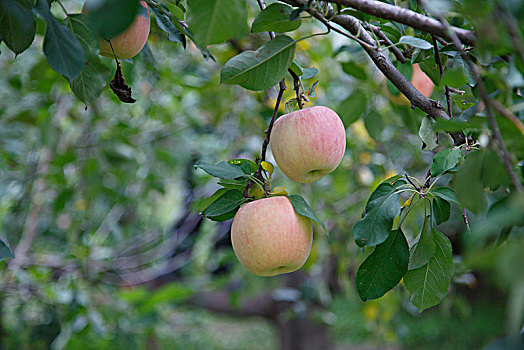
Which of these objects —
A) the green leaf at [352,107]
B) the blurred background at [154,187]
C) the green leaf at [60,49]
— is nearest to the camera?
the green leaf at [60,49]

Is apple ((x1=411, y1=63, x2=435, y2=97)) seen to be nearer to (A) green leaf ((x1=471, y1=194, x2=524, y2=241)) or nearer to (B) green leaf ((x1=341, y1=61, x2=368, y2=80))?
(B) green leaf ((x1=341, y1=61, x2=368, y2=80))

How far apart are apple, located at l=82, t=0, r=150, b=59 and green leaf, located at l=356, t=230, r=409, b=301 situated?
486 millimetres

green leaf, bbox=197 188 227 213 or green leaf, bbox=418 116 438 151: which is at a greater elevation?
green leaf, bbox=418 116 438 151

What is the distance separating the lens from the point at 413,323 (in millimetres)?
6551

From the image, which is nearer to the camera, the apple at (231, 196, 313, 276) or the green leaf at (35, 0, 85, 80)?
the green leaf at (35, 0, 85, 80)

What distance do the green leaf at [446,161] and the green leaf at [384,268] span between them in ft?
0.36

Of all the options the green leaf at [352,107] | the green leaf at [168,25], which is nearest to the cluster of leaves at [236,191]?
the green leaf at [168,25]

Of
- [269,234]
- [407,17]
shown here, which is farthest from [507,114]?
[269,234]

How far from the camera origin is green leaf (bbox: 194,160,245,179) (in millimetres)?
672

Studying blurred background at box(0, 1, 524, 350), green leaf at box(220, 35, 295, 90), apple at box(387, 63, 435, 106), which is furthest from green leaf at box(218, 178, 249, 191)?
apple at box(387, 63, 435, 106)

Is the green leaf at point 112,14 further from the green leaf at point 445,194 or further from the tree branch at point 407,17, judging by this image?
the green leaf at point 445,194

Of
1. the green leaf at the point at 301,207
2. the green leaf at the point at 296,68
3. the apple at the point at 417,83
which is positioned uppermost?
the green leaf at the point at 296,68

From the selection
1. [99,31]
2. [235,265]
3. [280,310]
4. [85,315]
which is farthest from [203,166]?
[280,310]

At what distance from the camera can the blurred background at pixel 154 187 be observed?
5.80 feet
